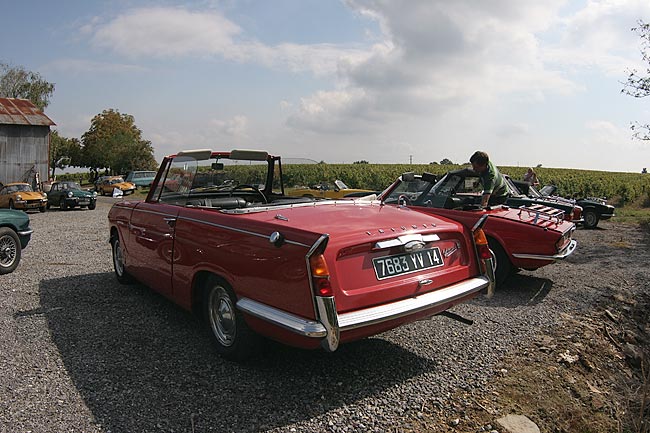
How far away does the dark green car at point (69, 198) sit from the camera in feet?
72.3

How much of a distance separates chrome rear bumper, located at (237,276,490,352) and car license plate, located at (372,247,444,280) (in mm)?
196

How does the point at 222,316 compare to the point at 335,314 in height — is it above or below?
below

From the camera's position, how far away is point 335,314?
2943 mm

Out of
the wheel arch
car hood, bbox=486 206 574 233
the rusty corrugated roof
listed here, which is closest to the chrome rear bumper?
the wheel arch

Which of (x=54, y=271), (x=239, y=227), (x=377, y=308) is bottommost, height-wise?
(x=54, y=271)

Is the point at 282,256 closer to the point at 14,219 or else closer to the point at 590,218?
the point at 14,219

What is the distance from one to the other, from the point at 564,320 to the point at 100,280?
226 inches

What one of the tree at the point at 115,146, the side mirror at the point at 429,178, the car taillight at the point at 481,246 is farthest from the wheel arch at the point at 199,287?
the tree at the point at 115,146

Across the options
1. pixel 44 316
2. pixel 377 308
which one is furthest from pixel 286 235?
pixel 44 316

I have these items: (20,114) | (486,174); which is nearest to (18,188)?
(20,114)

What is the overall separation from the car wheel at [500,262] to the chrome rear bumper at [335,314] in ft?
9.18

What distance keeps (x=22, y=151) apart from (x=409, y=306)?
30.3 meters

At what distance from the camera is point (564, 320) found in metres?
5.13

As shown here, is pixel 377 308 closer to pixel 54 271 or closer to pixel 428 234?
pixel 428 234
